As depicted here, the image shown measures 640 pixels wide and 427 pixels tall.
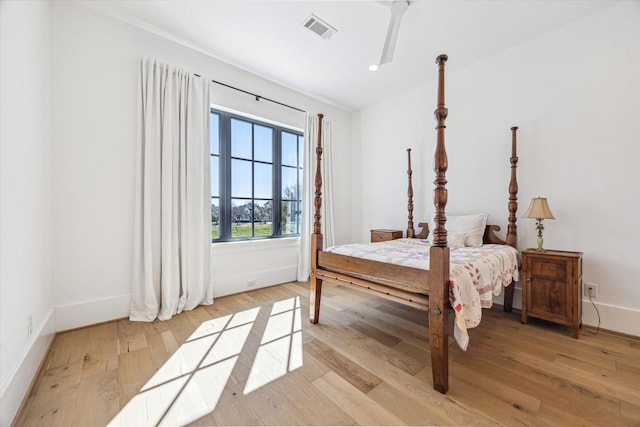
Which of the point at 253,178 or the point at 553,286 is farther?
the point at 253,178

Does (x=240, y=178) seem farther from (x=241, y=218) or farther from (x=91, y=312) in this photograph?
(x=91, y=312)

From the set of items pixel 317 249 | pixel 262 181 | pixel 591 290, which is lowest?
pixel 591 290

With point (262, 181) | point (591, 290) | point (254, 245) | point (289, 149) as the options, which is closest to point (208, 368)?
point (254, 245)

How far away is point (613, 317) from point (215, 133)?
4.24m

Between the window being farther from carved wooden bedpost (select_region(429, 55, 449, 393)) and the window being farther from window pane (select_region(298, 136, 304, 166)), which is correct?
carved wooden bedpost (select_region(429, 55, 449, 393))

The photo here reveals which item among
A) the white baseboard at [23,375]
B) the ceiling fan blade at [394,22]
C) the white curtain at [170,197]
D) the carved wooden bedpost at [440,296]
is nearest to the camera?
the white baseboard at [23,375]

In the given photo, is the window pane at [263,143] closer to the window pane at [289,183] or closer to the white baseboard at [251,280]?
the window pane at [289,183]

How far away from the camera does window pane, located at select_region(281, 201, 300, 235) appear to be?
365 cm

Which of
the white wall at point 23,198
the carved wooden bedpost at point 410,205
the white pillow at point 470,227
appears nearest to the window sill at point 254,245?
the white wall at point 23,198

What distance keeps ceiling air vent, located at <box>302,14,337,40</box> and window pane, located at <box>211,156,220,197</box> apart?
1692 millimetres

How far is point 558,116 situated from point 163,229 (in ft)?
12.9

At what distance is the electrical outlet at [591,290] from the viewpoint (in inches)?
88.0

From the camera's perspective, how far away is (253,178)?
332cm

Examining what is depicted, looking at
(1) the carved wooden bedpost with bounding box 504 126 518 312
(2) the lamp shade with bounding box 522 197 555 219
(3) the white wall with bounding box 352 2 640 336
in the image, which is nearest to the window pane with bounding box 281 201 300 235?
(3) the white wall with bounding box 352 2 640 336
